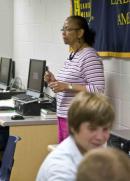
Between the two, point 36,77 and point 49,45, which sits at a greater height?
point 49,45

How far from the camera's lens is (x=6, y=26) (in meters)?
6.25

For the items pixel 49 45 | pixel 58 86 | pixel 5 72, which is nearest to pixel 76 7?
pixel 49 45

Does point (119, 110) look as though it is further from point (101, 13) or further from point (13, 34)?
point (13, 34)

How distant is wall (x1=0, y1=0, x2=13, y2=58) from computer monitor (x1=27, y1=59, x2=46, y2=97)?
67.0 inches

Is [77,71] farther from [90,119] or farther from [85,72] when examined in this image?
[90,119]

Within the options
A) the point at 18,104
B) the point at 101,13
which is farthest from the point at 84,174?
the point at 18,104

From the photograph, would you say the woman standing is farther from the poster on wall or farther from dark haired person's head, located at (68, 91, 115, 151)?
dark haired person's head, located at (68, 91, 115, 151)

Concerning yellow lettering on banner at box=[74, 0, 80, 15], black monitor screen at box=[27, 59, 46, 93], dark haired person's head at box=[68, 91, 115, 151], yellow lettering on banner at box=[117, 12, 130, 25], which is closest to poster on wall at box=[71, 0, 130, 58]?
yellow lettering on banner at box=[117, 12, 130, 25]

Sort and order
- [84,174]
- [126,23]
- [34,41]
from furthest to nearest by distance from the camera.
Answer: [34,41]
[126,23]
[84,174]

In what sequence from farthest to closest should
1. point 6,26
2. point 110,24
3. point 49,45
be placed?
point 6,26, point 49,45, point 110,24

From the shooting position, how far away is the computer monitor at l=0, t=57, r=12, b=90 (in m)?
5.64

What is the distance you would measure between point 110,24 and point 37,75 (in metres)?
1.25

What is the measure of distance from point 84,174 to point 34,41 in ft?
14.7

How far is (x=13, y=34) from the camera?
6.27 meters
